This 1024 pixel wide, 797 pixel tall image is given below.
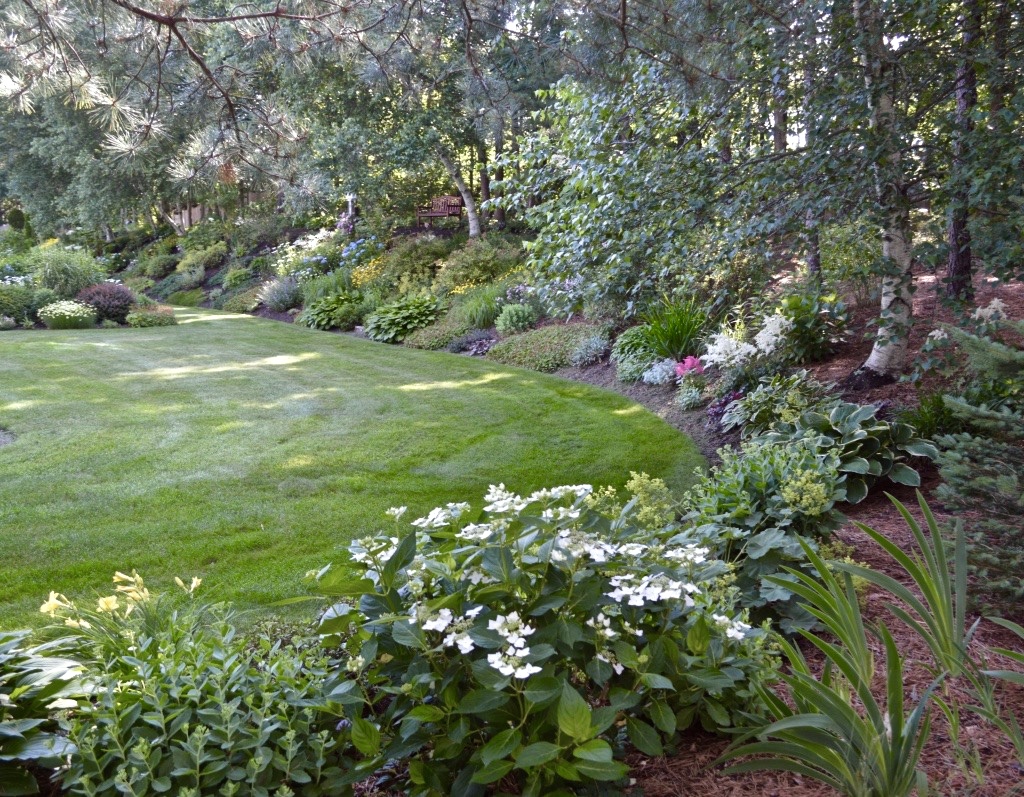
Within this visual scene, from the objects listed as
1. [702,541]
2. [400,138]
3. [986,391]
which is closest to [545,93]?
[986,391]

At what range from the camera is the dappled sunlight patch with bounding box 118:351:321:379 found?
8352 millimetres

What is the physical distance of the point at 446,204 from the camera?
65.7 feet

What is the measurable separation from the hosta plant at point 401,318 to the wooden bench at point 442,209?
321 inches

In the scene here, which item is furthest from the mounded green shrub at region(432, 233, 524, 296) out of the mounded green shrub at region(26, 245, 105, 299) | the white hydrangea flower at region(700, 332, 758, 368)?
the mounded green shrub at region(26, 245, 105, 299)

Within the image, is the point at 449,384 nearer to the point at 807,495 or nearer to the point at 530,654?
the point at 807,495

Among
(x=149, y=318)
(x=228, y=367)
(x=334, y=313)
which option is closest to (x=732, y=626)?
(x=228, y=367)

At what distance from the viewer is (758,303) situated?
6684 mm

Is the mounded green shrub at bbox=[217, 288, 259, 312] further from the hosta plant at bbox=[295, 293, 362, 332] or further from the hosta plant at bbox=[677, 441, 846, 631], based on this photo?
the hosta plant at bbox=[677, 441, 846, 631]

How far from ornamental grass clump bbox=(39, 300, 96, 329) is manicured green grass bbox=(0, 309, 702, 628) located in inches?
112

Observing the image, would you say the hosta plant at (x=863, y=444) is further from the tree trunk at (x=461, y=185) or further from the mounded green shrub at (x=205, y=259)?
the mounded green shrub at (x=205, y=259)

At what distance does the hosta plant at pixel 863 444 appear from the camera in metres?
3.76

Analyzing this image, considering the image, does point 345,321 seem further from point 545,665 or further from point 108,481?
point 545,665

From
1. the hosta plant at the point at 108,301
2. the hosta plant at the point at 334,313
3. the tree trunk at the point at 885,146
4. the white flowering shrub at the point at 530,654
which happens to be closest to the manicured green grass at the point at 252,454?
the tree trunk at the point at 885,146

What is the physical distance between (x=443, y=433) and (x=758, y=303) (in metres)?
3.25
